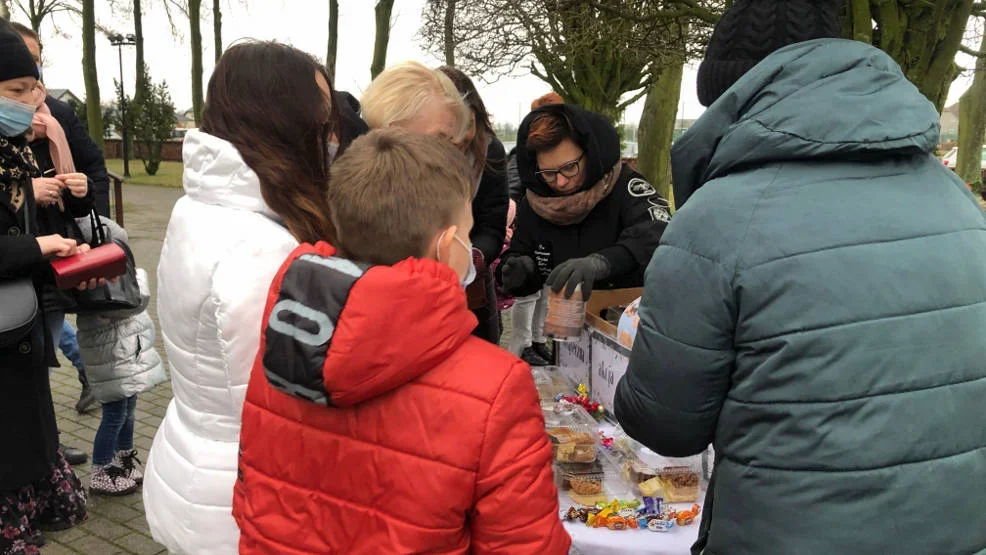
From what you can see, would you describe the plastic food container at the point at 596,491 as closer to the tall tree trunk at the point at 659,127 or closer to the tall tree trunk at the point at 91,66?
the tall tree trunk at the point at 659,127

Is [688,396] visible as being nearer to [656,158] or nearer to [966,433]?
[966,433]

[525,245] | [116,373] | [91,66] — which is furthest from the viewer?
[91,66]

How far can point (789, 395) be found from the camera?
124 centimetres

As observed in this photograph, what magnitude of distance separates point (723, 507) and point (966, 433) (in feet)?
1.33

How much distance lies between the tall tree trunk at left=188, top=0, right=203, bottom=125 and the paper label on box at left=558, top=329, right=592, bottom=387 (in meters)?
15.8

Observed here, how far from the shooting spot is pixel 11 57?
2631 mm

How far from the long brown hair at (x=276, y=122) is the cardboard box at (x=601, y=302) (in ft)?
3.05

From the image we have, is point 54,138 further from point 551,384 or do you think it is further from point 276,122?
point 551,384

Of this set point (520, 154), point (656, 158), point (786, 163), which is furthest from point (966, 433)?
point (656, 158)

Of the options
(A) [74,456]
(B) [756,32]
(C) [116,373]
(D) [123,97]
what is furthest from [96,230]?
(D) [123,97]

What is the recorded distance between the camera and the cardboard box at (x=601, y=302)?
91.0 inches

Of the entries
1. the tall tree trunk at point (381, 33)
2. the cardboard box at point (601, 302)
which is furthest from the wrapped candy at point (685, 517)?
the tall tree trunk at point (381, 33)

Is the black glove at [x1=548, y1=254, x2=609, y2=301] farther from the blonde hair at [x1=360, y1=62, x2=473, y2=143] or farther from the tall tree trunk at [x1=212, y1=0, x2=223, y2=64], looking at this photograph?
the tall tree trunk at [x1=212, y1=0, x2=223, y2=64]

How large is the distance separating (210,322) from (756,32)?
1194 millimetres
